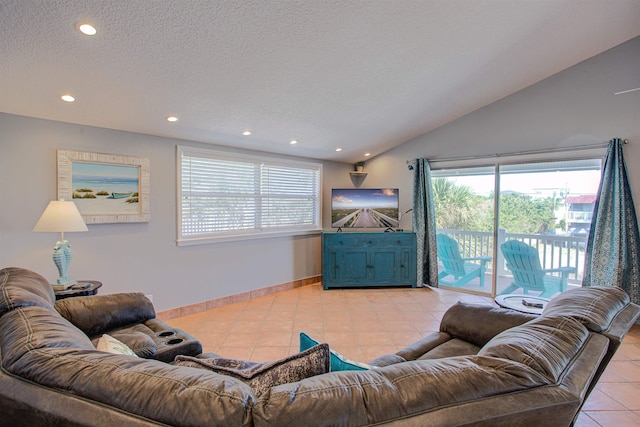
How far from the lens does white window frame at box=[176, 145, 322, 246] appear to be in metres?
3.56

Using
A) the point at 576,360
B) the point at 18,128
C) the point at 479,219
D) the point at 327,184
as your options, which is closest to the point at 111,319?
the point at 18,128

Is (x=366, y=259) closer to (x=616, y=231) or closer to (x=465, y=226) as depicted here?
(x=465, y=226)

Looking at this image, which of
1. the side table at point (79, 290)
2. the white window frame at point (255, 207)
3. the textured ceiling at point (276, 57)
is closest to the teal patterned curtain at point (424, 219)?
the textured ceiling at point (276, 57)

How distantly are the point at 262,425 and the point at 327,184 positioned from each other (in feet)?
15.4

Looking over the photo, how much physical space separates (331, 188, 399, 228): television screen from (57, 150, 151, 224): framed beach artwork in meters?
2.70

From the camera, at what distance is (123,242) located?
3.14 metres

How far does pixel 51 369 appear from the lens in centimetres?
83

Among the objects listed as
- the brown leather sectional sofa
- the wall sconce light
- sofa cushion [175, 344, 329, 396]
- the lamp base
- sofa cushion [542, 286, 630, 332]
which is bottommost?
the lamp base

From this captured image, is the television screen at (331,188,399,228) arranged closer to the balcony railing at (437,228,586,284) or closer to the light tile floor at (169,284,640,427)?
the light tile floor at (169,284,640,427)

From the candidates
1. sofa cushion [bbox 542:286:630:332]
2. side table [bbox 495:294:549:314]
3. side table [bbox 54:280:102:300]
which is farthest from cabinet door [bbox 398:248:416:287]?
side table [bbox 54:280:102:300]

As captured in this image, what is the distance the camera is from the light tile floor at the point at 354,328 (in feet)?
6.97

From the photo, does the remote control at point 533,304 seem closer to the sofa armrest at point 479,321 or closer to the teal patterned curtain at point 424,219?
the sofa armrest at point 479,321

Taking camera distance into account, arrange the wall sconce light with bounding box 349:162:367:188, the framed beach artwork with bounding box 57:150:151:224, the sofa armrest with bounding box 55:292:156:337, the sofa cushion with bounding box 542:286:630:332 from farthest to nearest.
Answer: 1. the wall sconce light with bounding box 349:162:367:188
2. the framed beach artwork with bounding box 57:150:151:224
3. the sofa armrest with bounding box 55:292:156:337
4. the sofa cushion with bounding box 542:286:630:332

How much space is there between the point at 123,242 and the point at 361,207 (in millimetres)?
3250
